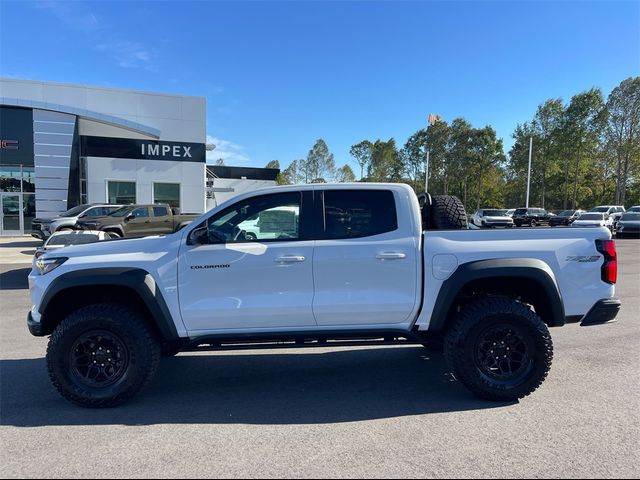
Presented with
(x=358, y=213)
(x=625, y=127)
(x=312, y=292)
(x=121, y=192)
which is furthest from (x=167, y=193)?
(x=625, y=127)

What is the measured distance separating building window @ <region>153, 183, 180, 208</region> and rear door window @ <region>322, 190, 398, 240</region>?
848 inches

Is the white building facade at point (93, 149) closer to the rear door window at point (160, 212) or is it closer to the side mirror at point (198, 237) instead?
the rear door window at point (160, 212)

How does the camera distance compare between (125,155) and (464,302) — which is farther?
(125,155)

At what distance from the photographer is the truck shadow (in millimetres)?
3533

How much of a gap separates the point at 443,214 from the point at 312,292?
4.87 feet

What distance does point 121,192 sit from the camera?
23203 mm

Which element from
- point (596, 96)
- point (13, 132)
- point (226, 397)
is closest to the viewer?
point (226, 397)

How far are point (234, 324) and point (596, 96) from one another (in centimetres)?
4859

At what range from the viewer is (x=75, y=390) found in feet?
12.0

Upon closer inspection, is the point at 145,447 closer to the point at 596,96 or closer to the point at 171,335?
the point at 171,335

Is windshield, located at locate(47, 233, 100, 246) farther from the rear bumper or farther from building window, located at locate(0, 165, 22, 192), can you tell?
building window, located at locate(0, 165, 22, 192)

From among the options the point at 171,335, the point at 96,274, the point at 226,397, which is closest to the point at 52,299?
the point at 96,274

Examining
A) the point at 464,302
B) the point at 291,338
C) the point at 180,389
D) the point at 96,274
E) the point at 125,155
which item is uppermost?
the point at 125,155

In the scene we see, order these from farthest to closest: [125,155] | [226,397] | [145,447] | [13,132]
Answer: [125,155], [13,132], [226,397], [145,447]
